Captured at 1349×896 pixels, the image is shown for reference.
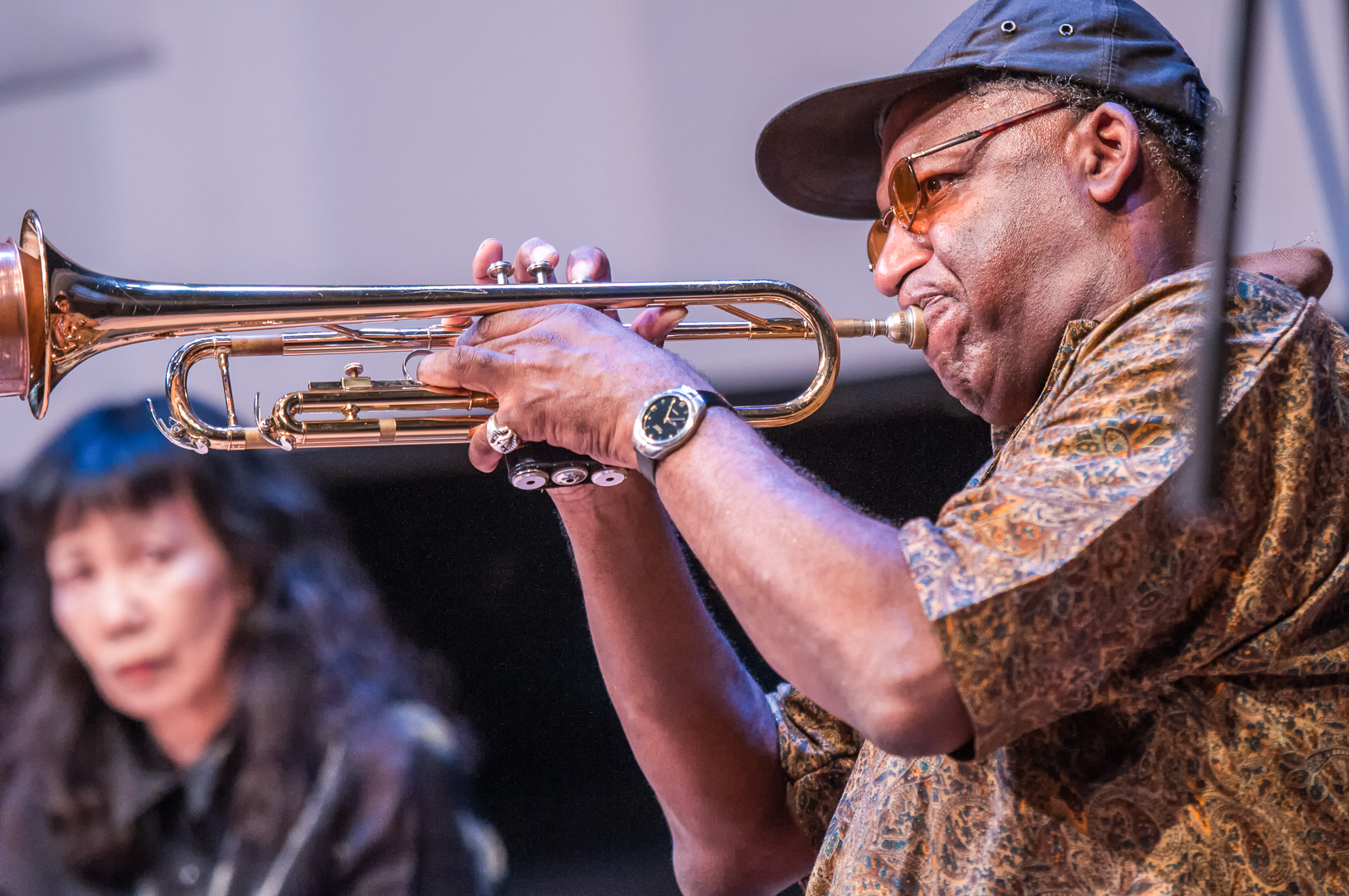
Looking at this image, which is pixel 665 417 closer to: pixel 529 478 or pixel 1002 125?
pixel 529 478

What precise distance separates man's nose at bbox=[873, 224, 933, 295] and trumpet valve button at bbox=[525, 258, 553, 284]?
536 millimetres

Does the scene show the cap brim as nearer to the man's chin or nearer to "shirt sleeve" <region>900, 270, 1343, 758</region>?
the man's chin

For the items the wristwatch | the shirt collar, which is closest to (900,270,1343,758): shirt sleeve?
the shirt collar

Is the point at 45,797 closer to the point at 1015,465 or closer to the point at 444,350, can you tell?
the point at 444,350

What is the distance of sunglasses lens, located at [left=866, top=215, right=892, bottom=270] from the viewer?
199 centimetres

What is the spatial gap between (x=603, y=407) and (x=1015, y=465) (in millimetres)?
508

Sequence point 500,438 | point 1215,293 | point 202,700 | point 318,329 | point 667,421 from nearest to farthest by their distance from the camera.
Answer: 1. point 1215,293
2. point 667,421
3. point 500,438
4. point 318,329
5. point 202,700

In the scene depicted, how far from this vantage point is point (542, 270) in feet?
6.21

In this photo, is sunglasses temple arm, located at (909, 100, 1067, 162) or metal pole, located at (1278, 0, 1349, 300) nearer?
metal pole, located at (1278, 0, 1349, 300)

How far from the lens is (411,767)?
266 centimetres

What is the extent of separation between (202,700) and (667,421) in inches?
72.4

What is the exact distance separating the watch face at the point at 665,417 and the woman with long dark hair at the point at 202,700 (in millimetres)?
1485

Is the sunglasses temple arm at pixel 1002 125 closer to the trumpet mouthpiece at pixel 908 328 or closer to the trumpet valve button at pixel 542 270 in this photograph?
the trumpet mouthpiece at pixel 908 328

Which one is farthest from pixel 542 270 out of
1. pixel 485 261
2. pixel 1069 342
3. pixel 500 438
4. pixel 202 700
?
pixel 202 700
